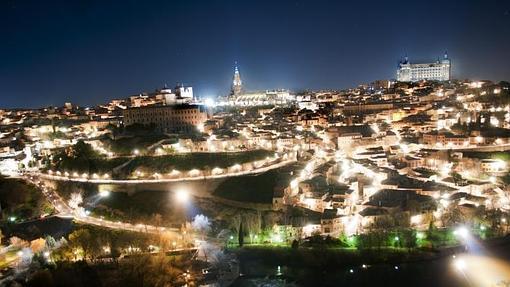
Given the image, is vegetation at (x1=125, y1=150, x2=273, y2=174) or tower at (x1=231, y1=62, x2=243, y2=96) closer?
vegetation at (x1=125, y1=150, x2=273, y2=174)

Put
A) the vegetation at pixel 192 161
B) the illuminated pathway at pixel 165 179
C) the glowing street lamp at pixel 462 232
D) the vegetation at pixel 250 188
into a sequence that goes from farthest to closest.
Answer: the vegetation at pixel 192 161 < the illuminated pathway at pixel 165 179 < the vegetation at pixel 250 188 < the glowing street lamp at pixel 462 232

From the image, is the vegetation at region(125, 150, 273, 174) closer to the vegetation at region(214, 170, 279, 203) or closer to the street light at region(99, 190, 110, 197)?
the street light at region(99, 190, 110, 197)

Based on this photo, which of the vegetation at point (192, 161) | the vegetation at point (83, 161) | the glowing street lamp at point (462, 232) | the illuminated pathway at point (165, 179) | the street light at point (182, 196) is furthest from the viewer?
the vegetation at point (83, 161)

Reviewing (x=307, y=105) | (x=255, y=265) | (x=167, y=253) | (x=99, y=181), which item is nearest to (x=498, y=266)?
(x=255, y=265)

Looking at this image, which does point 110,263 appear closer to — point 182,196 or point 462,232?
point 182,196

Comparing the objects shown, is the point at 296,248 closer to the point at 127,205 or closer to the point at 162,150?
the point at 127,205

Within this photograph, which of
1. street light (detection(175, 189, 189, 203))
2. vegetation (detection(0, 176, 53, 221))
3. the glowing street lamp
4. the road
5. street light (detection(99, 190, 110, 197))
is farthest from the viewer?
street light (detection(99, 190, 110, 197))

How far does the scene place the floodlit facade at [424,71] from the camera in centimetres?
6034

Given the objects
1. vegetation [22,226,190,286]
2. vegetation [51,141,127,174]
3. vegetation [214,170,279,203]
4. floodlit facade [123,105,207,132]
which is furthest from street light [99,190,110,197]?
floodlit facade [123,105,207,132]

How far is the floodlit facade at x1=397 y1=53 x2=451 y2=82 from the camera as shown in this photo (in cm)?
6034

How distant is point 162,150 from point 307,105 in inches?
956

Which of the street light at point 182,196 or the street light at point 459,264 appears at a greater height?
the street light at point 182,196

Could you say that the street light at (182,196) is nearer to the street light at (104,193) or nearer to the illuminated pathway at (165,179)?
the illuminated pathway at (165,179)

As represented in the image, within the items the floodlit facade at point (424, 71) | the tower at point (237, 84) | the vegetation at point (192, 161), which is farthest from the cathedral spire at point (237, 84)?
the vegetation at point (192, 161)
